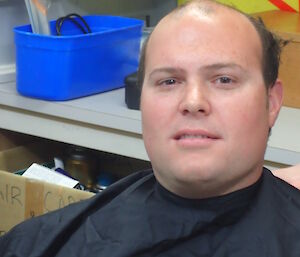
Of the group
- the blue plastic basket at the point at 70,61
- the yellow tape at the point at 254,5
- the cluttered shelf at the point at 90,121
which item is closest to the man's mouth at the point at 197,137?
the cluttered shelf at the point at 90,121

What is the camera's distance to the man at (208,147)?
90 centimetres

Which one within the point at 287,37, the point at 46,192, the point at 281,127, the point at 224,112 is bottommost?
the point at 46,192

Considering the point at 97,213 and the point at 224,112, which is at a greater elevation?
the point at 224,112

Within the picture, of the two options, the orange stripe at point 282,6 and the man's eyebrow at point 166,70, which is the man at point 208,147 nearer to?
the man's eyebrow at point 166,70

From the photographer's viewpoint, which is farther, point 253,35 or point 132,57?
point 132,57

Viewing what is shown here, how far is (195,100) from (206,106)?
0.06ft

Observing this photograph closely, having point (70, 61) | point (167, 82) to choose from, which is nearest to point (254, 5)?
point (70, 61)

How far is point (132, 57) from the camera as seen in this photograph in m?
1.80

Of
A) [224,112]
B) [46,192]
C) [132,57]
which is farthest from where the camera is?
[132,57]

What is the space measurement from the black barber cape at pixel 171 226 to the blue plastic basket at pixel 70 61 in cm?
55

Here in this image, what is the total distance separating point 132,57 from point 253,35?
0.85 metres

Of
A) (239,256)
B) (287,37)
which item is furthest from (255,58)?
(287,37)

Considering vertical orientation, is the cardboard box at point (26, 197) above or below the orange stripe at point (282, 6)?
below

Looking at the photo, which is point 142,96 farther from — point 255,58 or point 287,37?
point 287,37
